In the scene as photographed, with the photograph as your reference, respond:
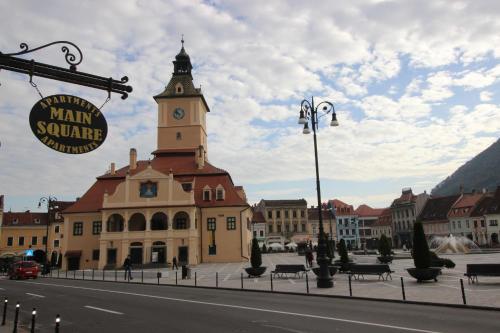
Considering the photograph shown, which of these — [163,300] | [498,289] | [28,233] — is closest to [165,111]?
[28,233]

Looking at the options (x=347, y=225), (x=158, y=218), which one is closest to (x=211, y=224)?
(x=158, y=218)

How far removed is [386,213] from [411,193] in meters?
12.6

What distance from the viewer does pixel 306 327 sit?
11367 millimetres

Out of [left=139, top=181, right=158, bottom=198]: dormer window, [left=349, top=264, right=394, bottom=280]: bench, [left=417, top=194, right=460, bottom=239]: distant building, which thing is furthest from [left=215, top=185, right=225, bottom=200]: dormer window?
[left=417, top=194, right=460, bottom=239]: distant building

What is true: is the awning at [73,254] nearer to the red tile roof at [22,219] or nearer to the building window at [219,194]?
the building window at [219,194]

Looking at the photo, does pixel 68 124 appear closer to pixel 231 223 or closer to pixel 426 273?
pixel 426 273

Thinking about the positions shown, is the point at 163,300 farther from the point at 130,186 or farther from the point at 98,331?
the point at 130,186

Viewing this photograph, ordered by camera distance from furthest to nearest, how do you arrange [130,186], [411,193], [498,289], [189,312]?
1. [411,193]
2. [130,186]
3. [498,289]
4. [189,312]

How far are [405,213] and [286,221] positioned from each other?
28.6 m

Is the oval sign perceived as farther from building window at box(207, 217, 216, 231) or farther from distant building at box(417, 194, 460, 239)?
distant building at box(417, 194, 460, 239)

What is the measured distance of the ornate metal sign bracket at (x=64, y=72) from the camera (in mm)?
8281

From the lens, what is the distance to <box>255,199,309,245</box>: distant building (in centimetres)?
10194

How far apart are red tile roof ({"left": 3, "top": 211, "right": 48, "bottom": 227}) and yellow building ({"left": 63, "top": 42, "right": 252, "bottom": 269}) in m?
34.7

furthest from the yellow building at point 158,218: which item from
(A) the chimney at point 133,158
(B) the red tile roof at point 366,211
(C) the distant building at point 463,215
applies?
(B) the red tile roof at point 366,211
